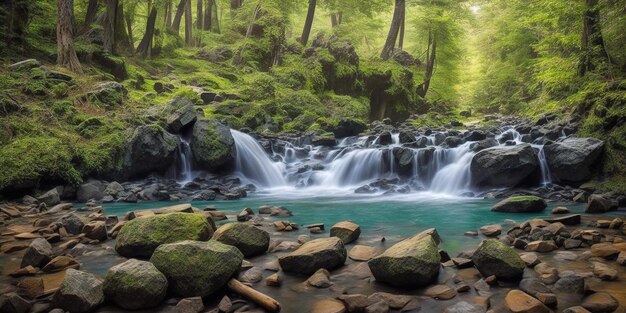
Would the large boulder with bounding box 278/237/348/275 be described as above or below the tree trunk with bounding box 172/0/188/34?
below

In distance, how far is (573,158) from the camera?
33.1 ft

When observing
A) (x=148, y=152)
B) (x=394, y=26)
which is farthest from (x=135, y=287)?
(x=394, y=26)

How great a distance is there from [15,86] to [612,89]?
695 inches

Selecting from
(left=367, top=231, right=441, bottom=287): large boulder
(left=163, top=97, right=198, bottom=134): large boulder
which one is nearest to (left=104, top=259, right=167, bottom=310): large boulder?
(left=367, top=231, right=441, bottom=287): large boulder

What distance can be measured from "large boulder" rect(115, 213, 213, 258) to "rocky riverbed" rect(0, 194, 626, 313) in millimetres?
14

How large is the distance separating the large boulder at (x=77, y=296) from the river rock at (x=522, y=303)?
3.62 m

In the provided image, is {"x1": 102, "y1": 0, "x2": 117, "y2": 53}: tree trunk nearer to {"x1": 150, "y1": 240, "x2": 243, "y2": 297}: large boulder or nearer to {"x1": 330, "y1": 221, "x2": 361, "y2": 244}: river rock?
{"x1": 330, "y1": 221, "x2": 361, "y2": 244}: river rock

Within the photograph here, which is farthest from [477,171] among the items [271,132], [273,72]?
[273,72]

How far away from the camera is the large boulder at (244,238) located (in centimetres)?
477

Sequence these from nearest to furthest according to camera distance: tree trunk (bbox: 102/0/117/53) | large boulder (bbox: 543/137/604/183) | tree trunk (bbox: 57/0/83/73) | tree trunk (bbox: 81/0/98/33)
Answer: large boulder (bbox: 543/137/604/183)
tree trunk (bbox: 57/0/83/73)
tree trunk (bbox: 102/0/117/53)
tree trunk (bbox: 81/0/98/33)

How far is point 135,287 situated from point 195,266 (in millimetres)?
529

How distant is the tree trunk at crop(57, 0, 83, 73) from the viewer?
14.0 meters

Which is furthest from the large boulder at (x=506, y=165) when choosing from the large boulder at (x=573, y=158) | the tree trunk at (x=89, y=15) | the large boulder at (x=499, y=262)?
the tree trunk at (x=89, y=15)

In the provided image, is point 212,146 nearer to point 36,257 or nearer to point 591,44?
point 36,257
